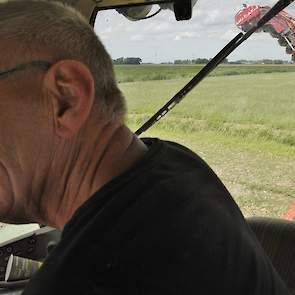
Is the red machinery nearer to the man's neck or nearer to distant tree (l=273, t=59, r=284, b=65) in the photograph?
distant tree (l=273, t=59, r=284, b=65)

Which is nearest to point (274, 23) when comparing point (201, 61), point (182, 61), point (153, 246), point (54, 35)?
point (201, 61)

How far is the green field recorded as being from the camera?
2.40 meters

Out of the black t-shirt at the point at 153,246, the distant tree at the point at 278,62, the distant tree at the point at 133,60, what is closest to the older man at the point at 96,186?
the black t-shirt at the point at 153,246

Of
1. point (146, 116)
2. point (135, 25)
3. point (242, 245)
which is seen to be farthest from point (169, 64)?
point (242, 245)

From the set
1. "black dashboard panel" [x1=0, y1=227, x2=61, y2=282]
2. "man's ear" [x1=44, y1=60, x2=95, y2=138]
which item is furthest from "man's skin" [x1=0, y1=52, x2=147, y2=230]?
"black dashboard panel" [x1=0, y1=227, x2=61, y2=282]

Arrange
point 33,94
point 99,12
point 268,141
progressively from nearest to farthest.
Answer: point 33,94 → point 99,12 → point 268,141

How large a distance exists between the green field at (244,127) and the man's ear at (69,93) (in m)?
1.36

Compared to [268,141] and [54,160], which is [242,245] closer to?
[54,160]

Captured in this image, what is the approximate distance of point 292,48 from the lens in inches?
81.0

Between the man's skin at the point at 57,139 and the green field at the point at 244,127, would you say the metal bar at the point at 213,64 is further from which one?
the man's skin at the point at 57,139

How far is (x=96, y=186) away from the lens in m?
0.73

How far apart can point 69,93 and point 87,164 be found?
10cm

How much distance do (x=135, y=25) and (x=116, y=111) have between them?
128cm

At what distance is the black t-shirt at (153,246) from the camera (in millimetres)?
621
